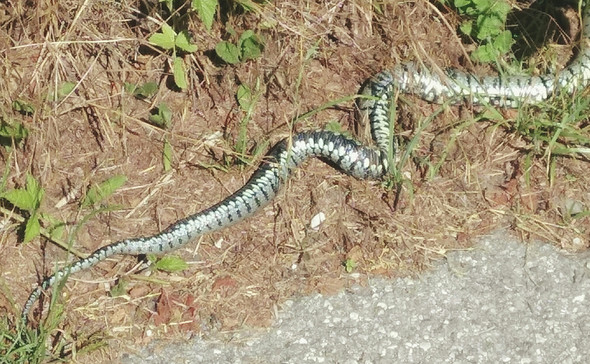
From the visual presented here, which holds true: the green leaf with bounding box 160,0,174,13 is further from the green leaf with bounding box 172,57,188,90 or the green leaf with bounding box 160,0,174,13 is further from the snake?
the snake

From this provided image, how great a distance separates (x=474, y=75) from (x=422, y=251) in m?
1.39

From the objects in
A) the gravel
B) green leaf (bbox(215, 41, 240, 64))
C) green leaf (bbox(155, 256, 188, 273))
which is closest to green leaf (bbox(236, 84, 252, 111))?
green leaf (bbox(215, 41, 240, 64))

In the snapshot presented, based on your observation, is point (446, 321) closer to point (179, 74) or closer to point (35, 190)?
point (179, 74)

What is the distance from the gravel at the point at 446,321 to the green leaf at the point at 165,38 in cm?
164

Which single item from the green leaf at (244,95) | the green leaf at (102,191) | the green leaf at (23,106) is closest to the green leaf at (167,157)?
the green leaf at (102,191)

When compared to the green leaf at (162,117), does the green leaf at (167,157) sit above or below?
below

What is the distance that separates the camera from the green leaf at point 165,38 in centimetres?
519

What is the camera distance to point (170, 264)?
15.7 ft

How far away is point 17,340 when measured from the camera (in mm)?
4336

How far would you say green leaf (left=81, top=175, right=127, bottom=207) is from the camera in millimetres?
4973

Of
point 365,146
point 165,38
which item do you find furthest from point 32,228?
point 365,146

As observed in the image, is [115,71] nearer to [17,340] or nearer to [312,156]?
[312,156]

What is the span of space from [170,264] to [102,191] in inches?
23.0

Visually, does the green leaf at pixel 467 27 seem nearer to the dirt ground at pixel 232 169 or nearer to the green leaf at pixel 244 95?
the dirt ground at pixel 232 169
